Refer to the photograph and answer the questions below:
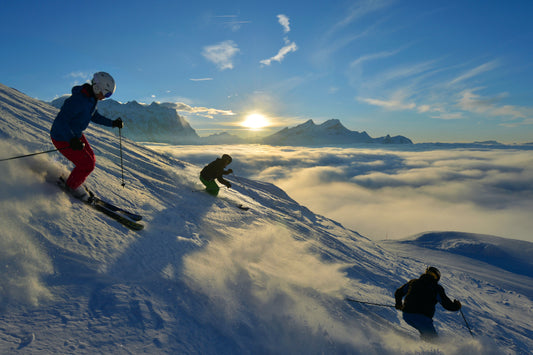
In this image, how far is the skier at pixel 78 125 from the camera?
4527 millimetres

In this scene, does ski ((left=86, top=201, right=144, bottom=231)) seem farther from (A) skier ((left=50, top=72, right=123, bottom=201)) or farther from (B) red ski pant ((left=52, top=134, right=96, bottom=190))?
(B) red ski pant ((left=52, top=134, right=96, bottom=190))

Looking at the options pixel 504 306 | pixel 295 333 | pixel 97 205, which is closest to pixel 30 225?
pixel 97 205

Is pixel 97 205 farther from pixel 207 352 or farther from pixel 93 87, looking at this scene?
pixel 207 352

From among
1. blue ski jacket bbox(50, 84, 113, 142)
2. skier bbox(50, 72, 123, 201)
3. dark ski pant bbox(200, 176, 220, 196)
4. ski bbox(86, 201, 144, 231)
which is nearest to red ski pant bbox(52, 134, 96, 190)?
skier bbox(50, 72, 123, 201)

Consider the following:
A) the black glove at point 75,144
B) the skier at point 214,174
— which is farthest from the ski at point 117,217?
the skier at point 214,174

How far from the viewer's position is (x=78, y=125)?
464 centimetres

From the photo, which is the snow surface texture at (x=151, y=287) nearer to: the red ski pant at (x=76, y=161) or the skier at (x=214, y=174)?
the red ski pant at (x=76, y=161)

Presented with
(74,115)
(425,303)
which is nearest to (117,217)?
(74,115)

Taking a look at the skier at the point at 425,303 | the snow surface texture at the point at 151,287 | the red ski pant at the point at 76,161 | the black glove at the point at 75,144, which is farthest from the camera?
the skier at the point at 425,303

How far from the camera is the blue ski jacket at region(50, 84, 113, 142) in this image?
452 cm

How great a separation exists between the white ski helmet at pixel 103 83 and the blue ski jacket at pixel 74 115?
0.44 feet

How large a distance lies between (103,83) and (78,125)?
1014 millimetres

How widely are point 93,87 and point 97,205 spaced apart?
2473 mm

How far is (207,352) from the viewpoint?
2.79 meters
